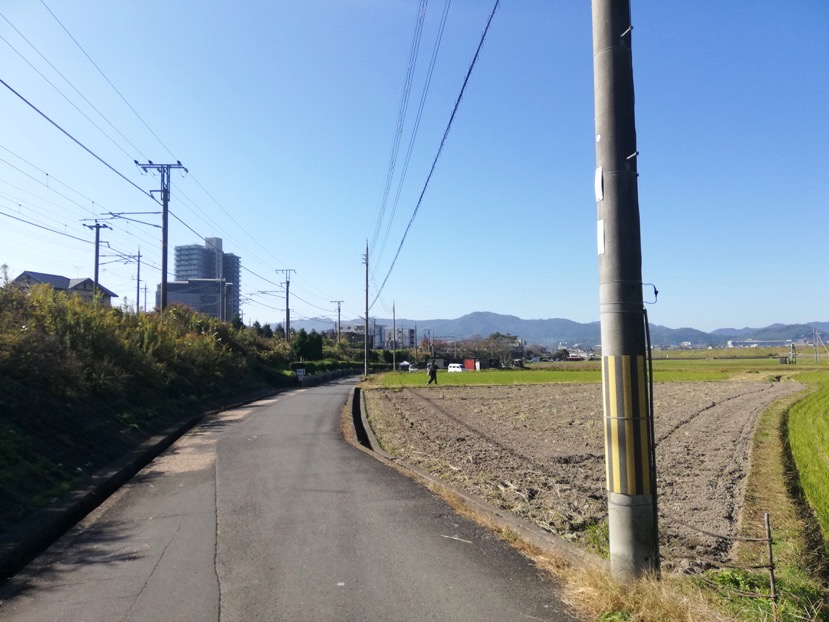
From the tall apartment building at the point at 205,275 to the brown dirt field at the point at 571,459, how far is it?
7026 cm

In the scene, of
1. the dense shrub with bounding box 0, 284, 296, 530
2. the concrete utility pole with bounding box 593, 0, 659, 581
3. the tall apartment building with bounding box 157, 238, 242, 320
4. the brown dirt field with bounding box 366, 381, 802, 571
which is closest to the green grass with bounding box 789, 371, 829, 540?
the brown dirt field with bounding box 366, 381, 802, 571

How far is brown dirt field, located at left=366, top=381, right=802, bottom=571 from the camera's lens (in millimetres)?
7375

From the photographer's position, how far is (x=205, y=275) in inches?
4665

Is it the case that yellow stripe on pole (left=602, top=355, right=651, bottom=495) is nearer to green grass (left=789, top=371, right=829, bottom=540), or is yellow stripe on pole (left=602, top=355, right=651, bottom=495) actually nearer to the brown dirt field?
the brown dirt field

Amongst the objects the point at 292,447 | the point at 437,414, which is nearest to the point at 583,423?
the point at 437,414

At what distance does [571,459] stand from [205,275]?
11427cm

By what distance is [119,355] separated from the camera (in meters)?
16.9

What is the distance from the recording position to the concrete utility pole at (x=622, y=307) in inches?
177

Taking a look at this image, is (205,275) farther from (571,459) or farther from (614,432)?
(614,432)

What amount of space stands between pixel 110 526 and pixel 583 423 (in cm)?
1549

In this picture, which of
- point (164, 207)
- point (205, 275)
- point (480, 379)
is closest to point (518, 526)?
point (164, 207)

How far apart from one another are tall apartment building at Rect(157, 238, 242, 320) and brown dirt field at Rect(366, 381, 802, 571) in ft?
231

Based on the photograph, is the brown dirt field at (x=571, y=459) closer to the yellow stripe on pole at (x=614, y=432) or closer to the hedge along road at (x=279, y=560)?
the hedge along road at (x=279, y=560)

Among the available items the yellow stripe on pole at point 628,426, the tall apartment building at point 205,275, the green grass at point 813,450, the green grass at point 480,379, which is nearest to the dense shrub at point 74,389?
the yellow stripe on pole at point 628,426
